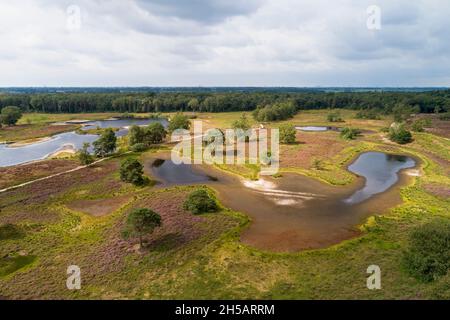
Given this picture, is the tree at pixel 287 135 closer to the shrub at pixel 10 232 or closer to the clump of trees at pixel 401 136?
the clump of trees at pixel 401 136

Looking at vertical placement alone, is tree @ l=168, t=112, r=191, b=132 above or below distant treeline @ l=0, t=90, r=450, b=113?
below

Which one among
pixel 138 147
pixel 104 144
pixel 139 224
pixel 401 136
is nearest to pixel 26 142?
pixel 104 144

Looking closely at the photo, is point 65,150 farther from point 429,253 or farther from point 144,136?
point 429,253

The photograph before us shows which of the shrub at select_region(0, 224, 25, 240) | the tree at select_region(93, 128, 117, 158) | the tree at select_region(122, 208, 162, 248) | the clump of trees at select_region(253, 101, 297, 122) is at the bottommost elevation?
Answer: the shrub at select_region(0, 224, 25, 240)

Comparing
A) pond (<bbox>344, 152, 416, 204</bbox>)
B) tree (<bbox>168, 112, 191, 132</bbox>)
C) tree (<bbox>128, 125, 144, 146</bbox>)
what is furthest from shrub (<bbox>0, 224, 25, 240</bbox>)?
tree (<bbox>168, 112, 191, 132</bbox>)

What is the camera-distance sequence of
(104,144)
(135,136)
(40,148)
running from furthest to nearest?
(40,148)
(135,136)
(104,144)

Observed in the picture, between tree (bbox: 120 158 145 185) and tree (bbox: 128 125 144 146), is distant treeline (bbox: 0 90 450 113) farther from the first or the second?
tree (bbox: 120 158 145 185)
